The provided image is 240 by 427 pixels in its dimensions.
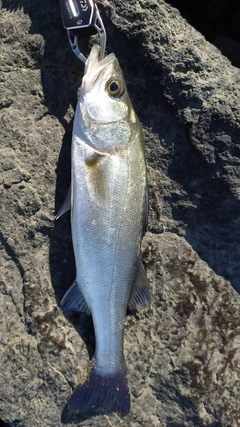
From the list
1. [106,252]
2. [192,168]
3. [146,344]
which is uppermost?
[192,168]

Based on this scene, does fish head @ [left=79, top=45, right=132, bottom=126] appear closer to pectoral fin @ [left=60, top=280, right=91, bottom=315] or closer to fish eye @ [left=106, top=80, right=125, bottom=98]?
fish eye @ [left=106, top=80, right=125, bottom=98]

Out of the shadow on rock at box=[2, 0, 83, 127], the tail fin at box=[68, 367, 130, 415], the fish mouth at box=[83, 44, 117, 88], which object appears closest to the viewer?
the fish mouth at box=[83, 44, 117, 88]

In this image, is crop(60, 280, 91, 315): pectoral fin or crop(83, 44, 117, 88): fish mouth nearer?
crop(83, 44, 117, 88): fish mouth

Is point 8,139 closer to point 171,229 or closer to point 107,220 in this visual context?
point 107,220

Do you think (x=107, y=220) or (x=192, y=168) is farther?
(x=192, y=168)

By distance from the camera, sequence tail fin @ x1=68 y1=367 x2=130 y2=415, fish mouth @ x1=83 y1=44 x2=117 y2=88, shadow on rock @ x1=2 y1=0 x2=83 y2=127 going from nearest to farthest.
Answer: fish mouth @ x1=83 y1=44 x2=117 y2=88, tail fin @ x1=68 y1=367 x2=130 y2=415, shadow on rock @ x1=2 y1=0 x2=83 y2=127

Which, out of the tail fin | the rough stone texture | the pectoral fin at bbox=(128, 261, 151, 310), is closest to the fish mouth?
the rough stone texture

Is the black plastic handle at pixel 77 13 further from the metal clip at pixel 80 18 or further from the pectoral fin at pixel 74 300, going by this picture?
the pectoral fin at pixel 74 300

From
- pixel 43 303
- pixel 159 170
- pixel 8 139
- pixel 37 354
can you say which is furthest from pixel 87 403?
pixel 8 139
